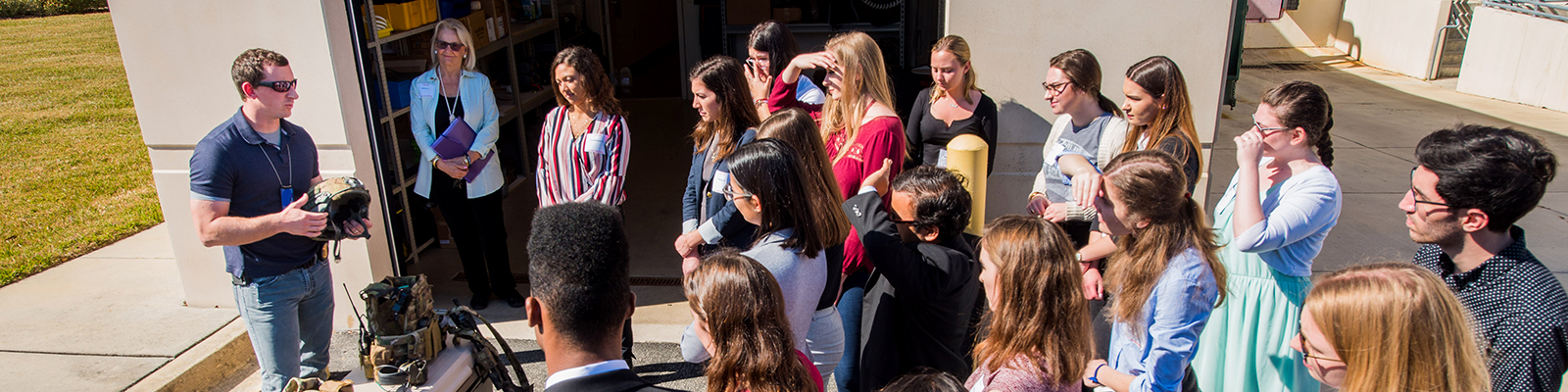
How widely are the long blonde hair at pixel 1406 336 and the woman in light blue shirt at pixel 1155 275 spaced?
0.50 metres

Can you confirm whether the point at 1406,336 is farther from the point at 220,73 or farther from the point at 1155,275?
the point at 220,73

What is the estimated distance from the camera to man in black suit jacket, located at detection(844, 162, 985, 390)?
Answer: 8.05 ft

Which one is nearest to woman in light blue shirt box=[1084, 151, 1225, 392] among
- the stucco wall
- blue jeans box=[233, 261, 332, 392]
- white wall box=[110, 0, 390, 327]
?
blue jeans box=[233, 261, 332, 392]

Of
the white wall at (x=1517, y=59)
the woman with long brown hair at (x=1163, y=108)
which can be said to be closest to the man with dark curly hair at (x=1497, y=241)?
the woman with long brown hair at (x=1163, y=108)

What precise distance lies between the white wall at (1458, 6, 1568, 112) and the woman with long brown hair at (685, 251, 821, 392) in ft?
40.6

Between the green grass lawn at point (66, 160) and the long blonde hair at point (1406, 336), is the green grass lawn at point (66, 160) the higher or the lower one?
the lower one

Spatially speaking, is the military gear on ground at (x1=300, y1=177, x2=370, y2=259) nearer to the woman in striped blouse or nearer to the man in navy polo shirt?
the man in navy polo shirt

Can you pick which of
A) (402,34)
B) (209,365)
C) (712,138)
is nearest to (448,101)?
(402,34)

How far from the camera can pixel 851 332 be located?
2955 mm

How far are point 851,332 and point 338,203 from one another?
183 centimetres

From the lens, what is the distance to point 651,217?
6.07 metres

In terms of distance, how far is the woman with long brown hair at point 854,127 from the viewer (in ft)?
9.82

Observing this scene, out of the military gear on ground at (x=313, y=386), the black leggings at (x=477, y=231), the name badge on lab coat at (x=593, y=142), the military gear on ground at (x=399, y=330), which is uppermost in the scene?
the name badge on lab coat at (x=593, y=142)

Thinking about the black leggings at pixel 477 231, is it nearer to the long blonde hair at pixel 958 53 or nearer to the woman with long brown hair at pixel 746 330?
the long blonde hair at pixel 958 53
